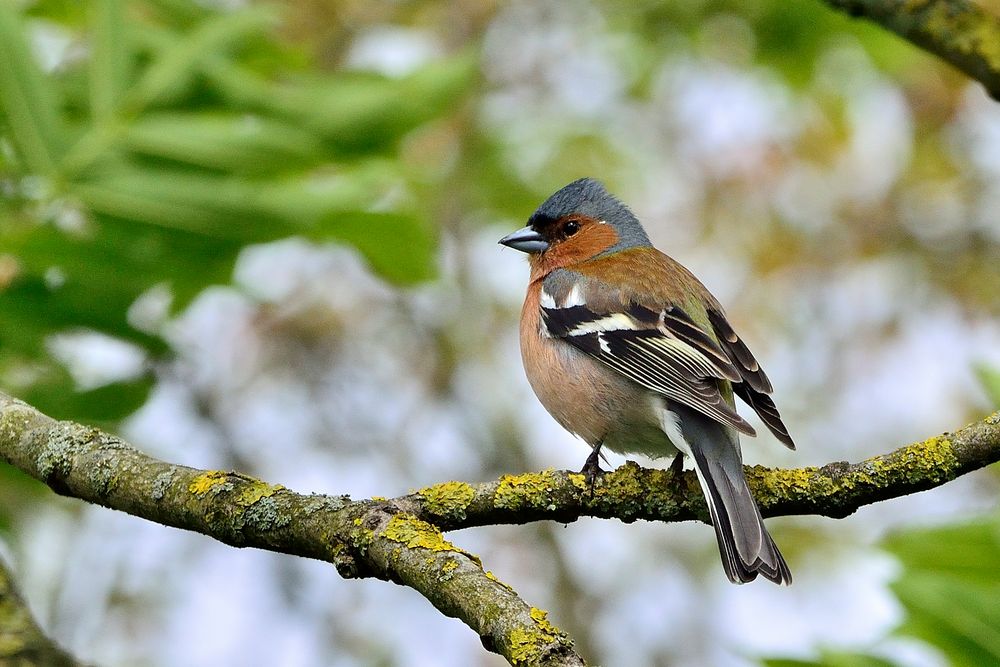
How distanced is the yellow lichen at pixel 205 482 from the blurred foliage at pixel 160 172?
48.7 inches

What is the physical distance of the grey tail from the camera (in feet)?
12.4

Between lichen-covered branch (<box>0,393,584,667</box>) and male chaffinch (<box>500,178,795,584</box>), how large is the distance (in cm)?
133

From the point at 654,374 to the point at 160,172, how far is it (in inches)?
89.2

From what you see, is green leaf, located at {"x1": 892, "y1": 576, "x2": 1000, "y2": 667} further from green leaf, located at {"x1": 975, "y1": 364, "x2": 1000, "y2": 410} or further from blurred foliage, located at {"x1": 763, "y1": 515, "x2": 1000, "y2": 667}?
green leaf, located at {"x1": 975, "y1": 364, "x2": 1000, "y2": 410}

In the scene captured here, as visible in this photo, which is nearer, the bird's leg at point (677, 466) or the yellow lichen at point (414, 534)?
the yellow lichen at point (414, 534)

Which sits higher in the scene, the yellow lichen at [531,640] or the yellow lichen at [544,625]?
the yellow lichen at [544,625]

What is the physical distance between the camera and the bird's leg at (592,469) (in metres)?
3.48

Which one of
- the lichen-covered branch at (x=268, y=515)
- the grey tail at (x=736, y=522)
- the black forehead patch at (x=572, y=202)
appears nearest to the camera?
the lichen-covered branch at (x=268, y=515)

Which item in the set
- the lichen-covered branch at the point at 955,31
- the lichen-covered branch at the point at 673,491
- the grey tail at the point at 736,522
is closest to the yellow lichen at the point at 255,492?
the lichen-covered branch at the point at 673,491

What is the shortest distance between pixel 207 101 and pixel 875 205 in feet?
25.9

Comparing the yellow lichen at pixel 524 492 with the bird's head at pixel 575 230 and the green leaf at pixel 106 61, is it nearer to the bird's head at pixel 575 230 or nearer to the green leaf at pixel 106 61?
the green leaf at pixel 106 61

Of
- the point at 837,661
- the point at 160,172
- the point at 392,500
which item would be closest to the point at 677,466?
the point at 837,661

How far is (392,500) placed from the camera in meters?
3.06

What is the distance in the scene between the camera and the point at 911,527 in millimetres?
3932
